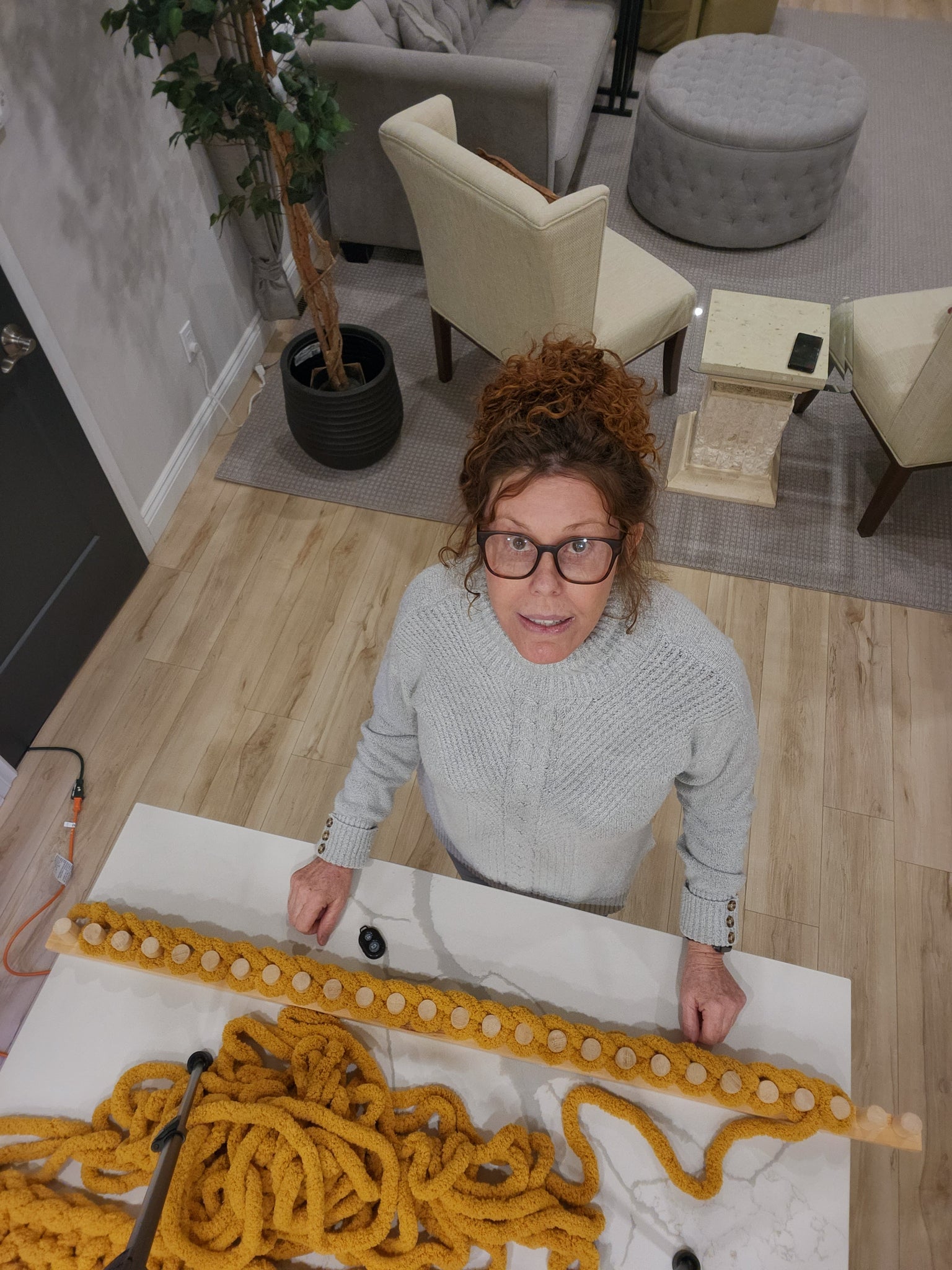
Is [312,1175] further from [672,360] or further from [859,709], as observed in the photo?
[672,360]

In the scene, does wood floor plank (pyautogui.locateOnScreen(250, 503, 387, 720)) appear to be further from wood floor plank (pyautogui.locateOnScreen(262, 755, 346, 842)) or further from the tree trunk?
the tree trunk

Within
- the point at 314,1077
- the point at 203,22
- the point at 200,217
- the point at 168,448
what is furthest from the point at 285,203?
the point at 314,1077

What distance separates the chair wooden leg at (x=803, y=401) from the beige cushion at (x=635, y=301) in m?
0.50

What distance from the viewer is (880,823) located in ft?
6.48

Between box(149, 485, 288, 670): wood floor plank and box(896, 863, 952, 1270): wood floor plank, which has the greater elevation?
box(149, 485, 288, 670): wood floor plank

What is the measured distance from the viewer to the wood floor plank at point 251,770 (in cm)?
201

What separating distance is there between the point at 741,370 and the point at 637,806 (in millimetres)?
1576

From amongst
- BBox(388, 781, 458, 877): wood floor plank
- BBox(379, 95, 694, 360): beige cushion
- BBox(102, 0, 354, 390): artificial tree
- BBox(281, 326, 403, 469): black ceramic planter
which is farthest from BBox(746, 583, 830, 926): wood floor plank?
BBox(102, 0, 354, 390): artificial tree

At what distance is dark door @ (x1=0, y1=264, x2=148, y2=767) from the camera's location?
5.98 ft

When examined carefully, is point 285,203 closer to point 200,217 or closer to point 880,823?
point 200,217

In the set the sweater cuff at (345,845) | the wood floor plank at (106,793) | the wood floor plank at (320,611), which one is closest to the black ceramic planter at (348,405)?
the wood floor plank at (320,611)

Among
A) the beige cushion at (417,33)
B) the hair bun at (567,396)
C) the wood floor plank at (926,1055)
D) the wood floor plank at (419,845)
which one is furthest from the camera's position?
the beige cushion at (417,33)

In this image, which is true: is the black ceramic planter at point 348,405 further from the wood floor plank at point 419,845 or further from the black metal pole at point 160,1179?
the black metal pole at point 160,1179

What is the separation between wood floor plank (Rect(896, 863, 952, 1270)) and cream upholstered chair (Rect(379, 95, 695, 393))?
5.07 ft
